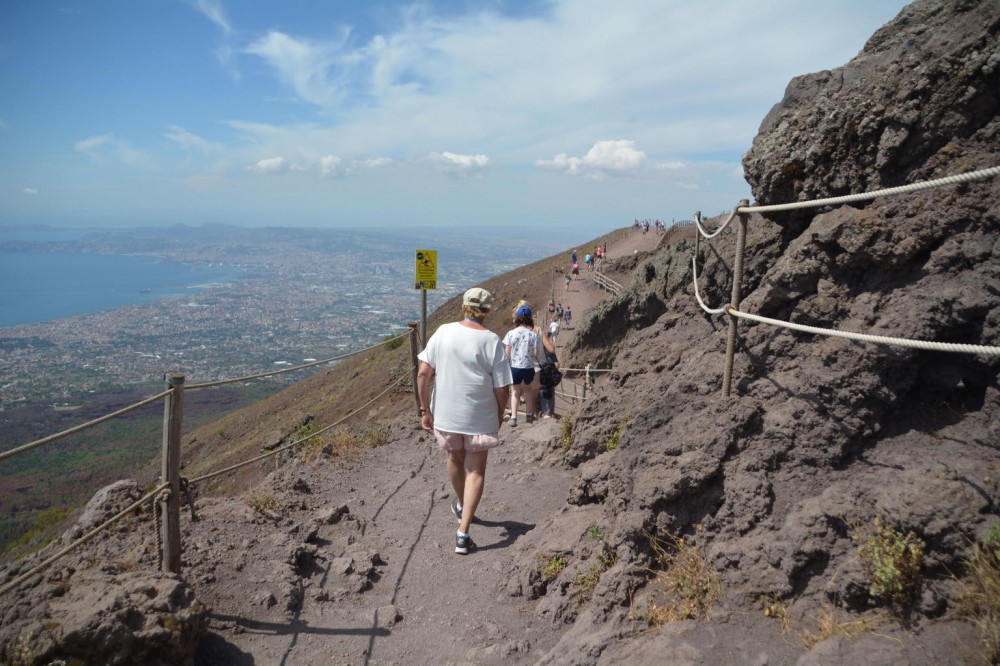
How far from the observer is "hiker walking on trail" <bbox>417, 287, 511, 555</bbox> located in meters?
4.75

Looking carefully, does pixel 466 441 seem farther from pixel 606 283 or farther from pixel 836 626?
pixel 606 283

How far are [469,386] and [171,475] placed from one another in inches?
87.1

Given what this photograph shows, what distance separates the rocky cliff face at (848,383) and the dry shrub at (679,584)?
6 cm

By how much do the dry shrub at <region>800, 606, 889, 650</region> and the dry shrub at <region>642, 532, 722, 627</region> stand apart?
20.0 inches

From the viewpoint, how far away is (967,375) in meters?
3.00

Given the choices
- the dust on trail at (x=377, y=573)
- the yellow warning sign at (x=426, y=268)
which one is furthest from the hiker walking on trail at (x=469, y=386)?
the yellow warning sign at (x=426, y=268)

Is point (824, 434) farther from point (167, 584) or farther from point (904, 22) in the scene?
point (167, 584)

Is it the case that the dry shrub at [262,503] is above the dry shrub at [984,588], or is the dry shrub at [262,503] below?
below

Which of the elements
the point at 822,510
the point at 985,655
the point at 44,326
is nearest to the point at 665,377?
the point at 822,510

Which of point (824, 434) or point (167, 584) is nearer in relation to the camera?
point (824, 434)

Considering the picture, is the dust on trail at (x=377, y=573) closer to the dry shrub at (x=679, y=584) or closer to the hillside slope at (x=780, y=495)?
the hillside slope at (x=780, y=495)

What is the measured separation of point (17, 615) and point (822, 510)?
414 centimetres

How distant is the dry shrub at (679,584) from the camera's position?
10.3ft

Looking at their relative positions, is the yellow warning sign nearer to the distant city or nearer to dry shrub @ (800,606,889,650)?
dry shrub @ (800,606,889,650)
